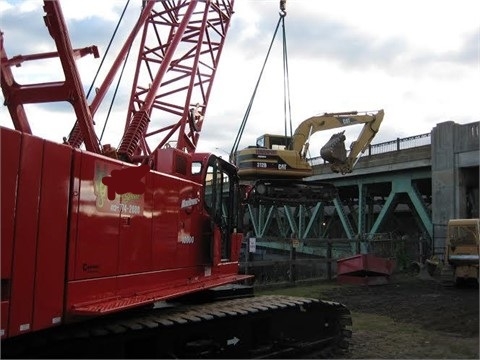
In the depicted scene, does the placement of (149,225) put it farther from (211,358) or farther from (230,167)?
(230,167)

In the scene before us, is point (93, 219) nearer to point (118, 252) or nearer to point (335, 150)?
point (118, 252)

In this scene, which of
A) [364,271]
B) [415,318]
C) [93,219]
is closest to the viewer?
[93,219]

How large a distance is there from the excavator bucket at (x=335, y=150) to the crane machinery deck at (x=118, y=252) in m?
7.39

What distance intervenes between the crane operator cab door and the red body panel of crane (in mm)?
16

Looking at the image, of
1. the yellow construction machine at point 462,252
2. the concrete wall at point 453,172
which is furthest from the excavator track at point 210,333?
the concrete wall at point 453,172

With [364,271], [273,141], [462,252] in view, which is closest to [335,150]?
[273,141]

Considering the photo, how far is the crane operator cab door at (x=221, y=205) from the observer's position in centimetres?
728

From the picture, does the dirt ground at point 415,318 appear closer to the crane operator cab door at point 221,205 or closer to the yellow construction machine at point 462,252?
the yellow construction machine at point 462,252

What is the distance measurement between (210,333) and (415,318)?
613 cm

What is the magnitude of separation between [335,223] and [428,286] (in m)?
26.8

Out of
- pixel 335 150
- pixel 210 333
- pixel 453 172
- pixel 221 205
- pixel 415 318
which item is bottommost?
pixel 415 318

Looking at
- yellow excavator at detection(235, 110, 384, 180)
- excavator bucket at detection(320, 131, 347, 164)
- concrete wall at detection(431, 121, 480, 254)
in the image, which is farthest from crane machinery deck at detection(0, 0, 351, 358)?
concrete wall at detection(431, 121, 480, 254)

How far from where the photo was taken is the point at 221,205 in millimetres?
7559

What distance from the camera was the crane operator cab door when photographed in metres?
7.28
